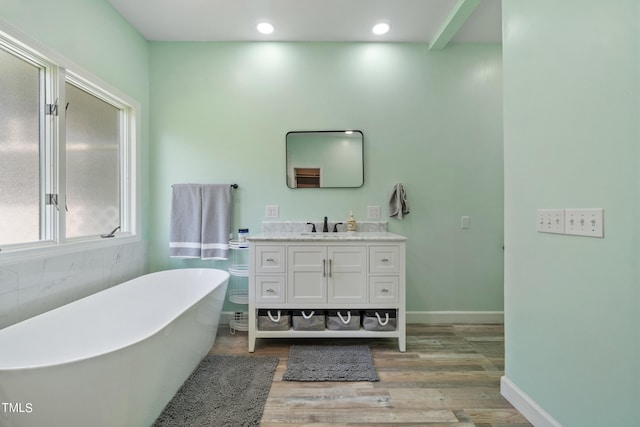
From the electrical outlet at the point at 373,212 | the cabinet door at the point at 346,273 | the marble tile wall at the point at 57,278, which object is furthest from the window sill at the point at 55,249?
the electrical outlet at the point at 373,212

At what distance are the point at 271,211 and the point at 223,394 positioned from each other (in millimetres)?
1490

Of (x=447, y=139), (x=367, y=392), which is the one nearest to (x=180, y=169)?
(x=367, y=392)

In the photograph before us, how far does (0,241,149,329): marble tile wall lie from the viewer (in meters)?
1.44

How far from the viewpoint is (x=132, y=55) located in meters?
2.44

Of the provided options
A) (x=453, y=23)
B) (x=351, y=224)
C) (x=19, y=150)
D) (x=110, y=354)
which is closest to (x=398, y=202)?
(x=351, y=224)

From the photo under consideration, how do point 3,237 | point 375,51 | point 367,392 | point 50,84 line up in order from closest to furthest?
point 3,237 → point 367,392 → point 50,84 → point 375,51

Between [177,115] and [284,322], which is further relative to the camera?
[177,115]

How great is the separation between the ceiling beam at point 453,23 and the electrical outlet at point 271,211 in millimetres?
2139

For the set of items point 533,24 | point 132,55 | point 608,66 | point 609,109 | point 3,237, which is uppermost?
point 132,55

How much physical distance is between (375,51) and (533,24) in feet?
4.94

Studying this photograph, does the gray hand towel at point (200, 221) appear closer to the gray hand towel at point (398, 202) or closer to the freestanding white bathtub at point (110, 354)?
the freestanding white bathtub at point (110, 354)

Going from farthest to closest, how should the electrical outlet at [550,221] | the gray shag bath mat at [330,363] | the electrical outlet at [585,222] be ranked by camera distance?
the gray shag bath mat at [330,363]
the electrical outlet at [550,221]
the electrical outlet at [585,222]

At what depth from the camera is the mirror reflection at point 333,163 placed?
2633mm

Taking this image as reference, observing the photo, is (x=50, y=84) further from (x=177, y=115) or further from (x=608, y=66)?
(x=608, y=66)
